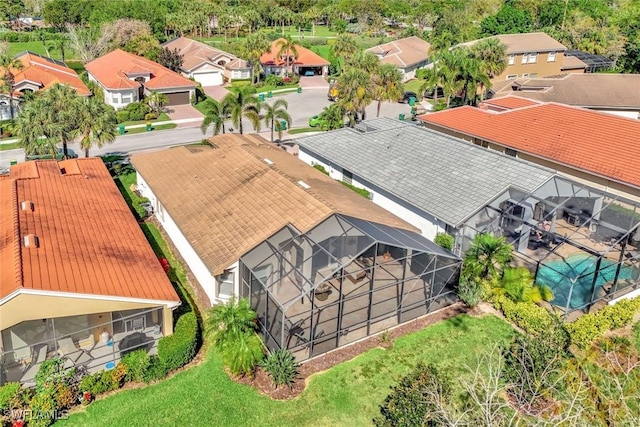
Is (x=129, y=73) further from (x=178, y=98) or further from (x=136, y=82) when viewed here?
(x=178, y=98)

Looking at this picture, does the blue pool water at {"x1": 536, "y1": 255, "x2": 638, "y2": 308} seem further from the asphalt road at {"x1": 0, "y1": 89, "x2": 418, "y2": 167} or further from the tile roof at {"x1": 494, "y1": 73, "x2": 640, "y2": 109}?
the tile roof at {"x1": 494, "y1": 73, "x2": 640, "y2": 109}

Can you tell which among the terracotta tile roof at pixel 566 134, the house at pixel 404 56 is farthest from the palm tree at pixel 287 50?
the terracotta tile roof at pixel 566 134

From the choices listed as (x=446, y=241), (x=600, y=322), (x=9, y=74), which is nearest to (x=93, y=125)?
(x=9, y=74)

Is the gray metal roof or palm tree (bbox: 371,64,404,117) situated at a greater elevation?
palm tree (bbox: 371,64,404,117)

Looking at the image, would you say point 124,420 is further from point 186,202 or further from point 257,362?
point 186,202

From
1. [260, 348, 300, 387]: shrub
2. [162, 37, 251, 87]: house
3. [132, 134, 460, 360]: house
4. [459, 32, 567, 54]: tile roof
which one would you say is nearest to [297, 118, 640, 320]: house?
[132, 134, 460, 360]: house
